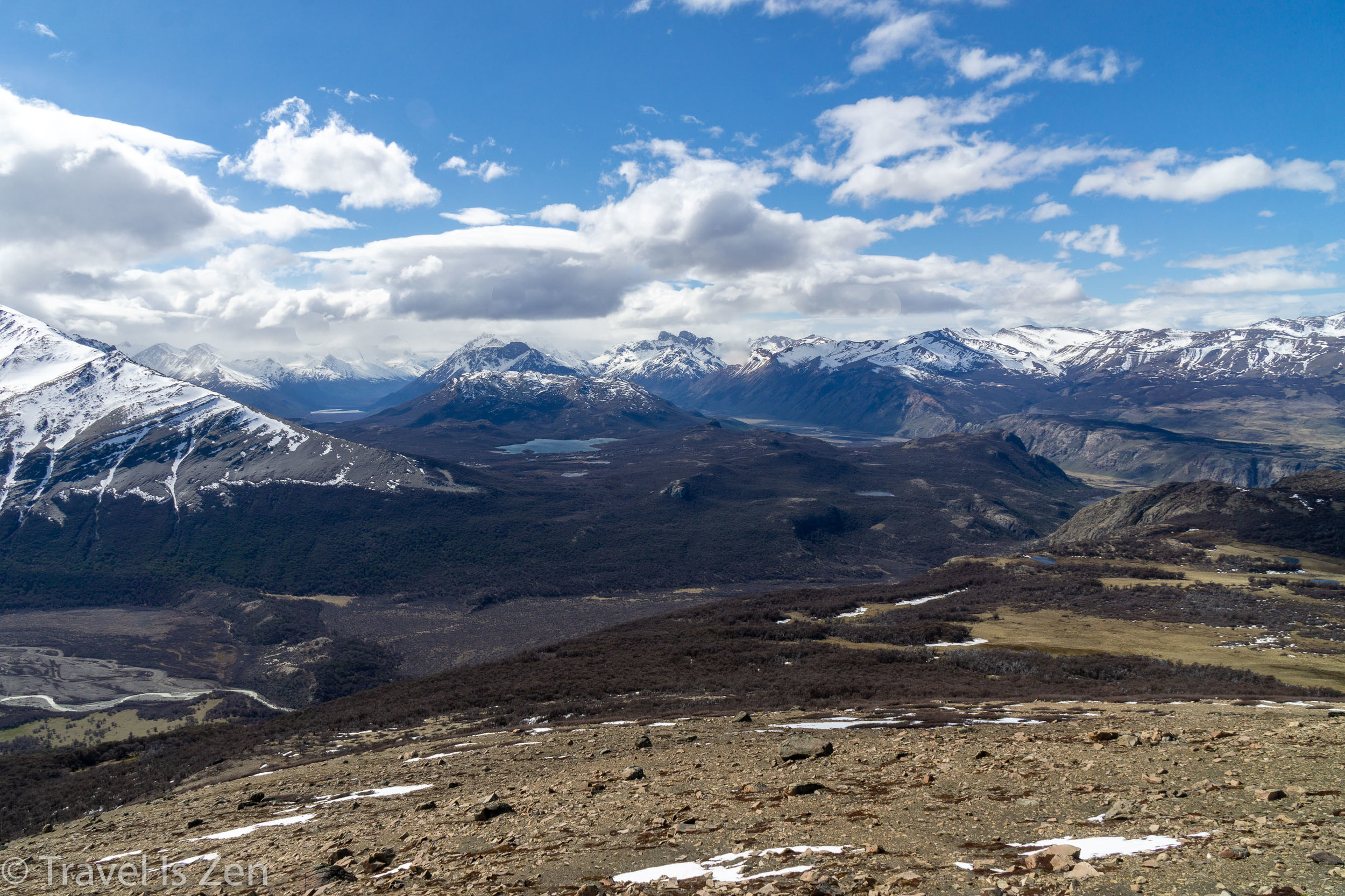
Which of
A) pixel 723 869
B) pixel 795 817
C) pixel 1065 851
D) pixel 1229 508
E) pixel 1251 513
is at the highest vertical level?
pixel 1065 851

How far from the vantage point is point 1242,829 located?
43.8ft

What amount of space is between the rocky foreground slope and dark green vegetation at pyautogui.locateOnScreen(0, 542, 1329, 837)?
8629 millimetres

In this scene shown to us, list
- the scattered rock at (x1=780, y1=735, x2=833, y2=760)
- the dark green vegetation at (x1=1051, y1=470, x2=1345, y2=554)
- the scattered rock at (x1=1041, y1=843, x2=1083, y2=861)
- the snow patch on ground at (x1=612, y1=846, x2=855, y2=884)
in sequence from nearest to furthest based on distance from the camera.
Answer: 1. the scattered rock at (x1=1041, y1=843, x2=1083, y2=861)
2. the snow patch on ground at (x1=612, y1=846, x2=855, y2=884)
3. the scattered rock at (x1=780, y1=735, x2=833, y2=760)
4. the dark green vegetation at (x1=1051, y1=470, x2=1345, y2=554)

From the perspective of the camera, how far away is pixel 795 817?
17391 mm

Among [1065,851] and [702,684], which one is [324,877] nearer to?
[1065,851]

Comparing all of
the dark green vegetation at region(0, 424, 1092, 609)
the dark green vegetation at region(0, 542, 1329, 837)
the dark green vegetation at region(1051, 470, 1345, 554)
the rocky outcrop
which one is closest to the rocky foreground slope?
the dark green vegetation at region(0, 542, 1329, 837)

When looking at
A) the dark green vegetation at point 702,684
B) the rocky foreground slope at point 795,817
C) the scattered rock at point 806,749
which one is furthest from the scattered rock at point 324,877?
the dark green vegetation at point 702,684

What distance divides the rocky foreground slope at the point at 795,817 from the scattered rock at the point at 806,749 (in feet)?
0.29

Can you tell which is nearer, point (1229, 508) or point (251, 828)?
point (251, 828)

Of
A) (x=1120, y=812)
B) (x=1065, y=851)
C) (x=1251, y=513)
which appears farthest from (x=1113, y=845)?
(x=1251, y=513)

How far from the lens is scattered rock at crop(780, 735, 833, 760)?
79.9ft

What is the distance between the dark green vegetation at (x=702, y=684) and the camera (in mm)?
38562

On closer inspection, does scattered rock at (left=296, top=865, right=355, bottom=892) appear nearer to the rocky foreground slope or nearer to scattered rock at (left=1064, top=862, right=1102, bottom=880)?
the rocky foreground slope

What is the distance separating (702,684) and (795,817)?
1210 inches
